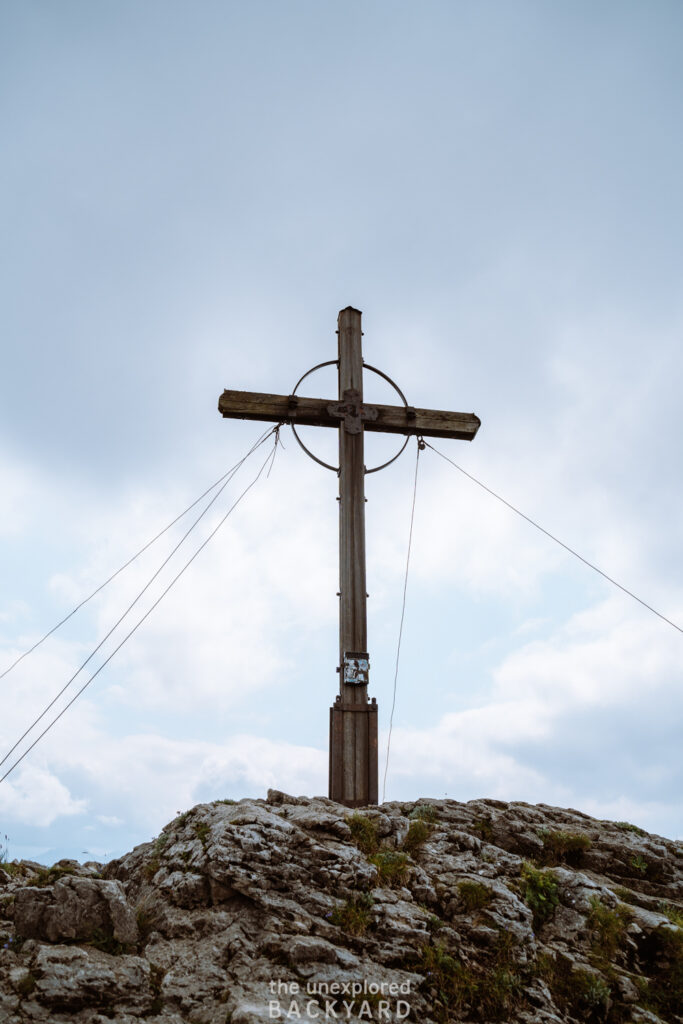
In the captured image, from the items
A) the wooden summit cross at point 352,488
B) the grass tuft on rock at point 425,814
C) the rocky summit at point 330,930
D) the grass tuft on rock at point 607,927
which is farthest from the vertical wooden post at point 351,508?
the grass tuft on rock at point 607,927

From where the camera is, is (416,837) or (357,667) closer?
(416,837)

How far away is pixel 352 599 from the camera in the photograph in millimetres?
11117

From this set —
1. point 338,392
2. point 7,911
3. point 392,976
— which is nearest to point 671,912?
point 392,976

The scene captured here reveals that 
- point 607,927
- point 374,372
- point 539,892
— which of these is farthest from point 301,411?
point 607,927

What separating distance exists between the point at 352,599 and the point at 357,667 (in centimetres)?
101

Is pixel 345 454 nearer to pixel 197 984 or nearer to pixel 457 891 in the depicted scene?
pixel 457 891

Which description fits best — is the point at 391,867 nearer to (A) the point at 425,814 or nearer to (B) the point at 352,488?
(A) the point at 425,814

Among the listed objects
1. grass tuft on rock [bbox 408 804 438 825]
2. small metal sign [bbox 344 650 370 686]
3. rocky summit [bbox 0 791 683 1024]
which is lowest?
rocky summit [bbox 0 791 683 1024]

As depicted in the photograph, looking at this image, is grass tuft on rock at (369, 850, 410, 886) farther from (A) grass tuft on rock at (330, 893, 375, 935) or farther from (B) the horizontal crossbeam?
(B) the horizontal crossbeam

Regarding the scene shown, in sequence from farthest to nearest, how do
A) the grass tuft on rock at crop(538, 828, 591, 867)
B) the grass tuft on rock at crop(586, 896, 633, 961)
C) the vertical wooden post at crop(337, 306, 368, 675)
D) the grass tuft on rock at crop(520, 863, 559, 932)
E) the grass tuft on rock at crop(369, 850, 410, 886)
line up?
1. the vertical wooden post at crop(337, 306, 368, 675)
2. the grass tuft on rock at crop(538, 828, 591, 867)
3. the grass tuft on rock at crop(520, 863, 559, 932)
4. the grass tuft on rock at crop(369, 850, 410, 886)
5. the grass tuft on rock at crop(586, 896, 633, 961)

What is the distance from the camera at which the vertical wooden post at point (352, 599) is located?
405 inches

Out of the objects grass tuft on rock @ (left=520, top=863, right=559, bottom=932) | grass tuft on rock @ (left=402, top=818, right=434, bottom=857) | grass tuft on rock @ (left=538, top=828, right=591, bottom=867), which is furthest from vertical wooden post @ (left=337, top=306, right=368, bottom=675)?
grass tuft on rock @ (left=520, top=863, right=559, bottom=932)

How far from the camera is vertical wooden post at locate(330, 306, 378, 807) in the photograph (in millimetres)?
10297

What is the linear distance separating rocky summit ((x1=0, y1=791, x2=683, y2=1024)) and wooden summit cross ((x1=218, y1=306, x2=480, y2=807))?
168 cm
